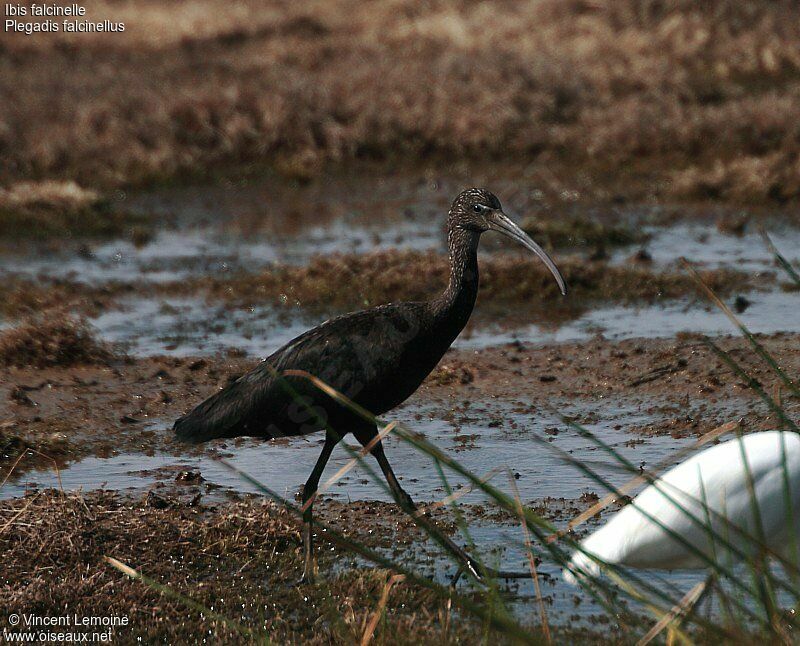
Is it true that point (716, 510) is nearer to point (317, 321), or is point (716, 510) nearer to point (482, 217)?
point (482, 217)

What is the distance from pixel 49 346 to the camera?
926cm

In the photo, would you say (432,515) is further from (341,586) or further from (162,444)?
(162,444)

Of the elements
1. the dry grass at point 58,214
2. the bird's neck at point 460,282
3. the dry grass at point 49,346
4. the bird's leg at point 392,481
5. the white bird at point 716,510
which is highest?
the dry grass at point 58,214

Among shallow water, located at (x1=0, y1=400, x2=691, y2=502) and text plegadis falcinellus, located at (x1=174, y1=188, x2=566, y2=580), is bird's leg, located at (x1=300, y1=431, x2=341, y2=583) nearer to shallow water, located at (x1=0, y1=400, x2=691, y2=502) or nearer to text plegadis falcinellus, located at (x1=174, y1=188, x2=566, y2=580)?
text plegadis falcinellus, located at (x1=174, y1=188, x2=566, y2=580)

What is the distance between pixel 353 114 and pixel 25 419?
10.6 meters

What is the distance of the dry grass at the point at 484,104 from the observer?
55.3 feet

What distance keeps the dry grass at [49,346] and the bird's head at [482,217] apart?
3824 millimetres

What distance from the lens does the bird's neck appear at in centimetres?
584

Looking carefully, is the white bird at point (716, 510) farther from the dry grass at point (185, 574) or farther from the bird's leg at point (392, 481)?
the bird's leg at point (392, 481)

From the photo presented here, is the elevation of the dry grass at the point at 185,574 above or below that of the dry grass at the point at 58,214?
below

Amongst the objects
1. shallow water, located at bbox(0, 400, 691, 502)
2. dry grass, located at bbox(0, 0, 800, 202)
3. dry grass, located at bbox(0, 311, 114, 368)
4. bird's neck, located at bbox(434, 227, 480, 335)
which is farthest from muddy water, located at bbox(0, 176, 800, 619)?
dry grass, located at bbox(0, 0, 800, 202)

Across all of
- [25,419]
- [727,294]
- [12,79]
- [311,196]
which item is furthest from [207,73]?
[25,419]

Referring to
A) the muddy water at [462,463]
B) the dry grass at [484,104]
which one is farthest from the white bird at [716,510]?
the dry grass at [484,104]

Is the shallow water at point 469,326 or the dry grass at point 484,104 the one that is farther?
the dry grass at point 484,104
